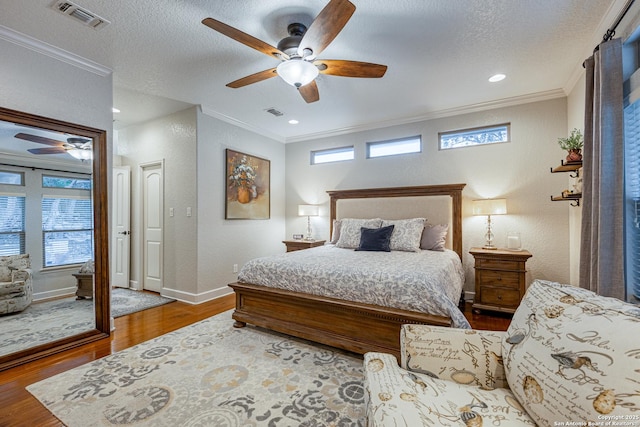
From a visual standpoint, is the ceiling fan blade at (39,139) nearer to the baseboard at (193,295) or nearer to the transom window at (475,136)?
the baseboard at (193,295)

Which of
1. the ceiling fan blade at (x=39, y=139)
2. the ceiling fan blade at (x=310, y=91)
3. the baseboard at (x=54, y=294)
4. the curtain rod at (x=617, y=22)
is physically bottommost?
A: the baseboard at (x=54, y=294)

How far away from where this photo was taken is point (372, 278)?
236 cm

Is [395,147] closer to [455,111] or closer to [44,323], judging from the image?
[455,111]

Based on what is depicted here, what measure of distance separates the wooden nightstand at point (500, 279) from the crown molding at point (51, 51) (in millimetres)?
4702

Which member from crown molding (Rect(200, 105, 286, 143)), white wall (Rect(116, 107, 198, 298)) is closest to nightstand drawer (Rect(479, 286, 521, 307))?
white wall (Rect(116, 107, 198, 298))

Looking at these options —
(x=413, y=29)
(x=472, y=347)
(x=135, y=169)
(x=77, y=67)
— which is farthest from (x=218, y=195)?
(x=472, y=347)

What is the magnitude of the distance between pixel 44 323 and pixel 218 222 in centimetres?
214

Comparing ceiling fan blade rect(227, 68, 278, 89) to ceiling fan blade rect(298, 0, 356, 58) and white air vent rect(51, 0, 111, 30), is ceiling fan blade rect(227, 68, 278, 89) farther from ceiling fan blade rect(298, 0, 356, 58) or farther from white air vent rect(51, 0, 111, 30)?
white air vent rect(51, 0, 111, 30)

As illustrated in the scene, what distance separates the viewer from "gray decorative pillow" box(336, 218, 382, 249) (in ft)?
13.2

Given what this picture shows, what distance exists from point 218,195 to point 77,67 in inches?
82.4

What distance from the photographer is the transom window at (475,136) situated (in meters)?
3.89

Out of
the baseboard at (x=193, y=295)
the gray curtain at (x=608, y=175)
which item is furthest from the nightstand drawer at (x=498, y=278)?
the baseboard at (x=193, y=295)

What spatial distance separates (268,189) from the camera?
5250 mm

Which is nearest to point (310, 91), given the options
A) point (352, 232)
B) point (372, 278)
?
point (372, 278)
